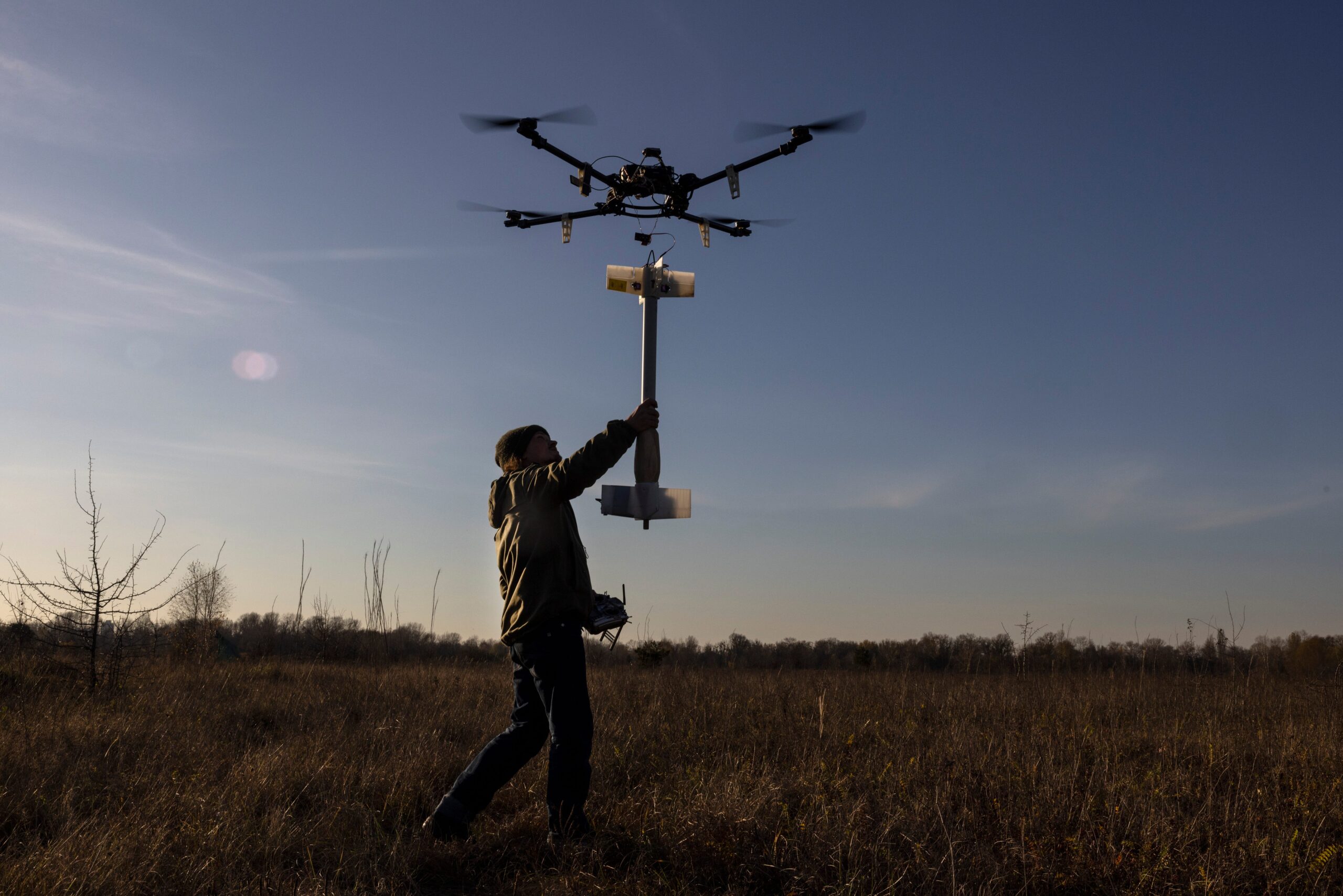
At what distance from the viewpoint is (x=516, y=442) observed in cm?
455

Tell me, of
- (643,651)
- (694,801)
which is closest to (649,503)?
(694,801)

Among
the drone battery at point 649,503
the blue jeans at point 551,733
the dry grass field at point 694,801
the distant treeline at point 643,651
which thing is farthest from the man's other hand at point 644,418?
the distant treeline at point 643,651

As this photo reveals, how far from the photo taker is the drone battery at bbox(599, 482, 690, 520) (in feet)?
14.7

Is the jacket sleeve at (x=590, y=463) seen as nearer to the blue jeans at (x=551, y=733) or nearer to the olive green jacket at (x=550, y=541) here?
the olive green jacket at (x=550, y=541)

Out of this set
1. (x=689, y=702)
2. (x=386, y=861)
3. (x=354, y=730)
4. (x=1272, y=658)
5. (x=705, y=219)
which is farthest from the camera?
(x=1272, y=658)

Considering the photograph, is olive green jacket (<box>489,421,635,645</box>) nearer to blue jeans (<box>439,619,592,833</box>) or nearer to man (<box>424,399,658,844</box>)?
man (<box>424,399,658,844</box>)

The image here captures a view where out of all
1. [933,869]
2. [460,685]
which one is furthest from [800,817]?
[460,685]

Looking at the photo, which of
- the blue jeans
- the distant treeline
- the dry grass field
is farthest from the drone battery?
the distant treeline

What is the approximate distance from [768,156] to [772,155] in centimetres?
3

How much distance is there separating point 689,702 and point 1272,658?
8.78 meters

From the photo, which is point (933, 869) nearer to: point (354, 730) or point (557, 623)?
point (557, 623)

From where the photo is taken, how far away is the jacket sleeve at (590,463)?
3.98 m

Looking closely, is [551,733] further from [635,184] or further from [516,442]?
[635,184]

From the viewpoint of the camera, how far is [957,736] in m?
6.04
